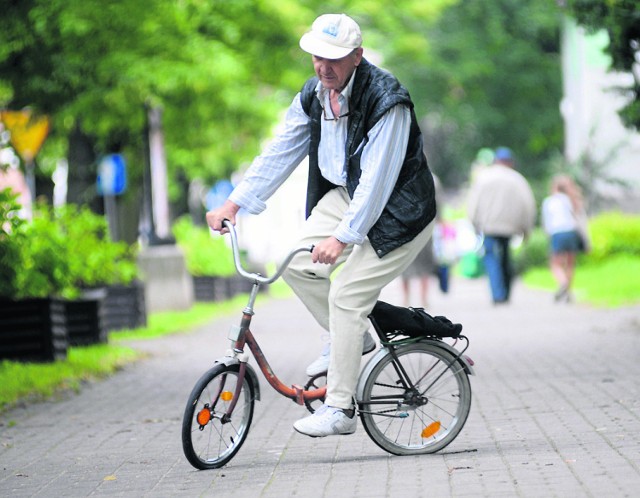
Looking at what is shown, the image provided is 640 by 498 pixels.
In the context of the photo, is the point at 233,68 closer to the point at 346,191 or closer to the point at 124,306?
the point at 124,306

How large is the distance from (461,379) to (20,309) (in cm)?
581

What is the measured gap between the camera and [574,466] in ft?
20.8

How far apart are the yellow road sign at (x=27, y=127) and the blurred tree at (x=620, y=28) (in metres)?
7.73

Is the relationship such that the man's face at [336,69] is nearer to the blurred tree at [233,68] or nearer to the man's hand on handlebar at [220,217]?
the man's hand on handlebar at [220,217]

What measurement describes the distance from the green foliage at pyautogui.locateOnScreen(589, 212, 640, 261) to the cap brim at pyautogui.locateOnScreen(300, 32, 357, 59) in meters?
20.5

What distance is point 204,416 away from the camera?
6652 millimetres

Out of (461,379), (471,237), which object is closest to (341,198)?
(461,379)

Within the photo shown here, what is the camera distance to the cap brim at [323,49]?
21.1 feet

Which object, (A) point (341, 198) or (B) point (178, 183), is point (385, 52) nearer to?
(B) point (178, 183)

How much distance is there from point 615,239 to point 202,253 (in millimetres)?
7260

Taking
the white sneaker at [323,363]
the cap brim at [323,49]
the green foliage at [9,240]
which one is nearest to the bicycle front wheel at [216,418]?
the white sneaker at [323,363]

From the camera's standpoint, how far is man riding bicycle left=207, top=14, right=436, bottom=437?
655cm

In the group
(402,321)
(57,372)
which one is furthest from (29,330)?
(402,321)

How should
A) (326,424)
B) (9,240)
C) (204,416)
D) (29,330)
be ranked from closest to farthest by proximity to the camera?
(204,416) → (326,424) → (9,240) → (29,330)
